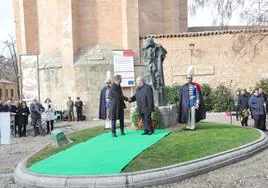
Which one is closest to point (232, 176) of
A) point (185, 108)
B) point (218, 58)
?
point (185, 108)

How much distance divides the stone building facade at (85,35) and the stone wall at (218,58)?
6.45 ft

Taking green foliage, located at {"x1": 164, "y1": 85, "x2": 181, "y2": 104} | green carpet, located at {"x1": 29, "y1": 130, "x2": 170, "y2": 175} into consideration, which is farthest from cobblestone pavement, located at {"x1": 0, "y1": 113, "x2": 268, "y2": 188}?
green foliage, located at {"x1": 164, "y1": 85, "x2": 181, "y2": 104}

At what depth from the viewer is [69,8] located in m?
23.4

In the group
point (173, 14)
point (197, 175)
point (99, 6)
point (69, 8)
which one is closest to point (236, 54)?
point (173, 14)

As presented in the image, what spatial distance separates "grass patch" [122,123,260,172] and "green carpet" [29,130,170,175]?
0.91ft

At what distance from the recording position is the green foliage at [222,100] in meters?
22.3

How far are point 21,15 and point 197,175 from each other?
73.7 feet

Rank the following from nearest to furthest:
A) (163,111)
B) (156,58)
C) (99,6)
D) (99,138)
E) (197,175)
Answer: (197,175)
(99,138)
(163,111)
(156,58)
(99,6)

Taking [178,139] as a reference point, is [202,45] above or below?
above

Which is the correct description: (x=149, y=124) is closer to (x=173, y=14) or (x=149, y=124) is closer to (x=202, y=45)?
(x=202, y=45)

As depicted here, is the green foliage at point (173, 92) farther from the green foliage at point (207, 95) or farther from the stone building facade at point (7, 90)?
the stone building facade at point (7, 90)

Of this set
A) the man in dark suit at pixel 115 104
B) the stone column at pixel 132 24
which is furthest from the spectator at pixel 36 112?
the stone column at pixel 132 24

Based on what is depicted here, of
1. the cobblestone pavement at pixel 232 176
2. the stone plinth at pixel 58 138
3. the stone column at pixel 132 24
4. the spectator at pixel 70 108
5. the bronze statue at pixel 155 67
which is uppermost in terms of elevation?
the stone column at pixel 132 24

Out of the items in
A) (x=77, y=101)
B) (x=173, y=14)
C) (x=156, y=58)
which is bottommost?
(x=77, y=101)
